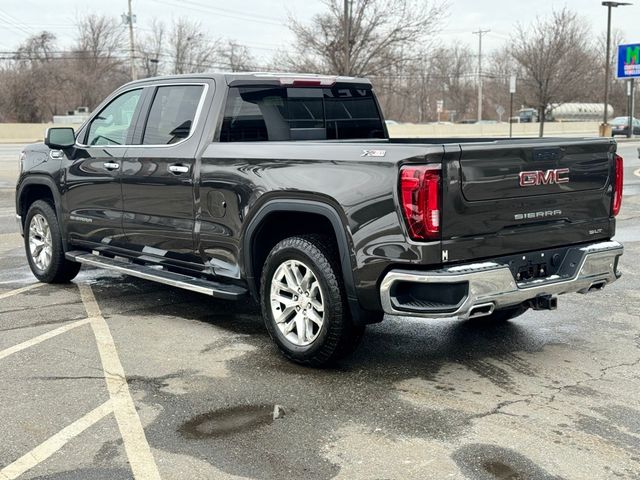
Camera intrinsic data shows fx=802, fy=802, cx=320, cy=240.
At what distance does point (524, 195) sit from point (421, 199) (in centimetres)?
77

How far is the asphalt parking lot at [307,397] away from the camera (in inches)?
146

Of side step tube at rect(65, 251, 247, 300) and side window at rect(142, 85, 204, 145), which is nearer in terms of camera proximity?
side step tube at rect(65, 251, 247, 300)

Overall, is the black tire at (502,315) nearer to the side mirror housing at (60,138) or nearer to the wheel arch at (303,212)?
the wheel arch at (303,212)

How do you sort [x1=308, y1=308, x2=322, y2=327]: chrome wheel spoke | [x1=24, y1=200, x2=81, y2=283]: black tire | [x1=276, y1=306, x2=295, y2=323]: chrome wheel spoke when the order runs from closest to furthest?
[x1=308, y1=308, x2=322, y2=327]: chrome wheel spoke < [x1=276, y1=306, x2=295, y2=323]: chrome wheel spoke < [x1=24, y1=200, x2=81, y2=283]: black tire

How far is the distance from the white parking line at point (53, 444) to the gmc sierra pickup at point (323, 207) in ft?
4.31

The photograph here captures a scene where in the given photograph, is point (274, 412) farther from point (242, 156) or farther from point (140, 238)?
point (140, 238)

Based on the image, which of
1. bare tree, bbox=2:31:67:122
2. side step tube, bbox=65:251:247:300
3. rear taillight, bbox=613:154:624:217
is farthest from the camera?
bare tree, bbox=2:31:67:122

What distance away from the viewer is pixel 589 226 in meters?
5.19

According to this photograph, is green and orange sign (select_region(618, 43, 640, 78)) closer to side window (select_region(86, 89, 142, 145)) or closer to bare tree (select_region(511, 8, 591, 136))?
bare tree (select_region(511, 8, 591, 136))

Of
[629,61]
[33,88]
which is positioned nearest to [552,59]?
[629,61]

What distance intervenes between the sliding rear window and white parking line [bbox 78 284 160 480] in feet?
5.56

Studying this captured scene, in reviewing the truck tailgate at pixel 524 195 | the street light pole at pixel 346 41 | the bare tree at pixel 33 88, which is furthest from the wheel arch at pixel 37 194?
the bare tree at pixel 33 88

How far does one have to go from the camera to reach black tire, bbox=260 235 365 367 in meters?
4.80

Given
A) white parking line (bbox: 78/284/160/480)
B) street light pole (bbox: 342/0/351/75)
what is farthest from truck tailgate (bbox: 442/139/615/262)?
street light pole (bbox: 342/0/351/75)
